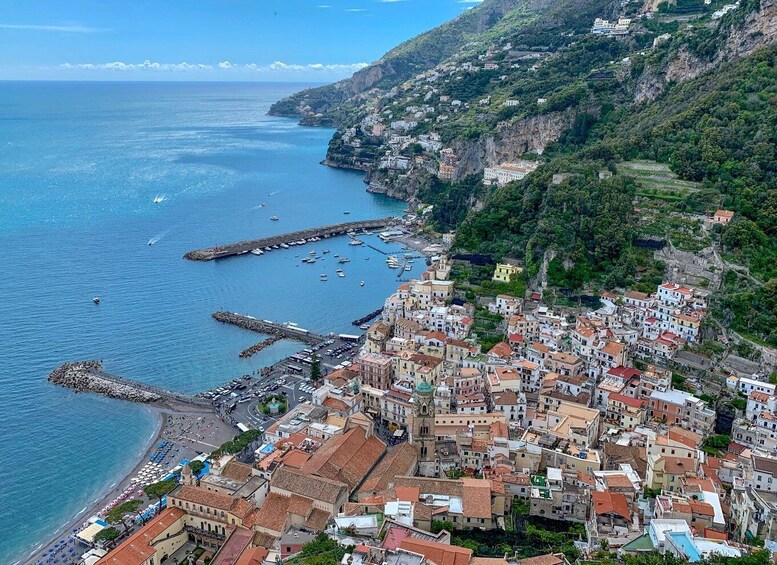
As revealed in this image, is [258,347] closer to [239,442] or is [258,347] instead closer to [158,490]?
[239,442]

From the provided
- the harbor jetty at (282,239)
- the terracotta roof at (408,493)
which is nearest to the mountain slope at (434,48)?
the harbor jetty at (282,239)

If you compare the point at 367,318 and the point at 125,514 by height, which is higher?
the point at 367,318

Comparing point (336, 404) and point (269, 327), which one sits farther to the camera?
point (269, 327)

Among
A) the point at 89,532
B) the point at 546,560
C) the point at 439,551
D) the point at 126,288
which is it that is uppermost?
the point at 439,551

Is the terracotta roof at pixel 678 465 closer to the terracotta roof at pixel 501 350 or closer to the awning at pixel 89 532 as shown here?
the terracotta roof at pixel 501 350

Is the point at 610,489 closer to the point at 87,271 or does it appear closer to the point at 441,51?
the point at 87,271

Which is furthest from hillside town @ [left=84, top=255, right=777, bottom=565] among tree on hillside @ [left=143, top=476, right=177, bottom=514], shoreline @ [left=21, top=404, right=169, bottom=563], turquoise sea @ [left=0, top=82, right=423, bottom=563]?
turquoise sea @ [left=0, top=82, right=423, bottom=563]

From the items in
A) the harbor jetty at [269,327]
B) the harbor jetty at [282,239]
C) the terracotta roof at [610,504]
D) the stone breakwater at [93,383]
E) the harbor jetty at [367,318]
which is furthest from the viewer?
the harbor jetty at [282,239]

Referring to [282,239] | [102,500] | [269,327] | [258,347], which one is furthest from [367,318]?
[282,239]
